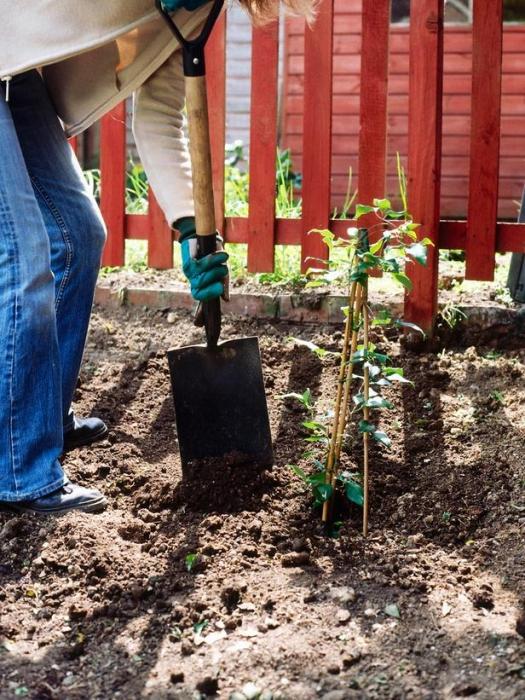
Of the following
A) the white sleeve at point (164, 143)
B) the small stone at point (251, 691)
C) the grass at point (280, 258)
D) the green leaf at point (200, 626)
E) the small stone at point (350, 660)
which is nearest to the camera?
the small stone at point (251, 691)

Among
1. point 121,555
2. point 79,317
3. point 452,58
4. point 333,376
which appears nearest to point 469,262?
point 333,376

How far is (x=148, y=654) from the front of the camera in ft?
6.34

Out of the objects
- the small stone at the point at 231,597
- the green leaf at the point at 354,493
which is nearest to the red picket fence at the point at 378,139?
the green leaf at the point at 354,493

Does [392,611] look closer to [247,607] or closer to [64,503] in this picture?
[247,607]

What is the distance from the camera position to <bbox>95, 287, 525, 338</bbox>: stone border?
3650 millimetres

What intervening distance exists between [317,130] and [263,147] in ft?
0.76

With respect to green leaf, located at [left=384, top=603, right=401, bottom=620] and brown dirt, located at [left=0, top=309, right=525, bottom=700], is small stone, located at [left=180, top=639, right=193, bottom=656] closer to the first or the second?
brown dirt, located at [left=0, top=309, right=525, bottom=700]

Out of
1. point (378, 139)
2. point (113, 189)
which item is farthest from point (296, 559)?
point (113, 189)

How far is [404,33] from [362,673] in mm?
7139

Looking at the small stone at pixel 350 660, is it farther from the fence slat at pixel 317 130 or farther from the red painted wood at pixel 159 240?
the red painted wood at pixel 159 240

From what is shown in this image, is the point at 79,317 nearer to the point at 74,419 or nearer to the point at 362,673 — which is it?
the point at 74,419

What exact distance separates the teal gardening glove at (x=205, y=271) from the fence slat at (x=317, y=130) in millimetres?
1206

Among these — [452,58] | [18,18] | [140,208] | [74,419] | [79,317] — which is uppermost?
[452,58]

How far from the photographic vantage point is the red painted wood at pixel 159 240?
4090mm
